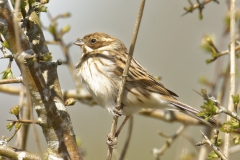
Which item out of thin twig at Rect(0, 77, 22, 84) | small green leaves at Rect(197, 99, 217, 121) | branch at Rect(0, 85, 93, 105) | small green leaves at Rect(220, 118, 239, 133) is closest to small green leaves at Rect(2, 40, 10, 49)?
thin twig at Rect(0, 77, 22, 84)

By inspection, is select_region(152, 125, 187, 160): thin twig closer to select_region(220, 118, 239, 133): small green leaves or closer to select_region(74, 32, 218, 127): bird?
select_region(74, 32, 218, 127): bird

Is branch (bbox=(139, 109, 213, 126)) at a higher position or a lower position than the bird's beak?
lower

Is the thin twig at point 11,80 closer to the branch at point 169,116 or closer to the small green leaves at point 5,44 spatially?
the small green leaves at point 5,44

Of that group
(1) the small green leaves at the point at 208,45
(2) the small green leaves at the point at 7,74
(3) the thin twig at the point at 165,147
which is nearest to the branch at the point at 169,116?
(3) the thin twig at the point at 165,147

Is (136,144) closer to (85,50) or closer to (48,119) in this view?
(85,50)

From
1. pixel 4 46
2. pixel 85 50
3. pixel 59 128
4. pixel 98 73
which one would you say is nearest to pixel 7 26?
pixel 4 46

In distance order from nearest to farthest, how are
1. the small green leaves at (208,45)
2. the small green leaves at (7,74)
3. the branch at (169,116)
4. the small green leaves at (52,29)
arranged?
1. the small green leaves at (7,74)
2. the small green leaves at (208,45)
3. the small green leaves at (52,29)
4. the branch at (169,116)

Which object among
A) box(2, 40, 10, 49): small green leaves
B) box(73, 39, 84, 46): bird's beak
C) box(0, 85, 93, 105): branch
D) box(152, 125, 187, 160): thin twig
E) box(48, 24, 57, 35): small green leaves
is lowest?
box(152, 125, 187, 160): thin twig

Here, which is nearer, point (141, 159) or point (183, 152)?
point (183, 152)
